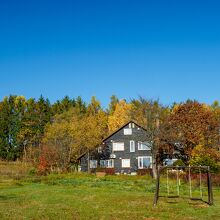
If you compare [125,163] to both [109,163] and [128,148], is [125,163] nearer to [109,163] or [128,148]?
[128,148]

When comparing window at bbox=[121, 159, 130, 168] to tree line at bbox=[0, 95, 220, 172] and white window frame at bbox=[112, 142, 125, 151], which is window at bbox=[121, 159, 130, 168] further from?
tree line at bbox=[0, 95, 220, 172]

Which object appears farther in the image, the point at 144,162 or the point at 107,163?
the point at 107,163

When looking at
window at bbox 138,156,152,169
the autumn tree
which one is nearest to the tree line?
the autumn tree

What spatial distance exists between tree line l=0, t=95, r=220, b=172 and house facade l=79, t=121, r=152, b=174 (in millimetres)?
2237

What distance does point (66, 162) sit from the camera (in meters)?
61.4

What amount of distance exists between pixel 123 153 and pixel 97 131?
19.6 feet

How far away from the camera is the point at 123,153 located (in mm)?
64625

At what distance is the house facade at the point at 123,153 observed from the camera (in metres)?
63.6

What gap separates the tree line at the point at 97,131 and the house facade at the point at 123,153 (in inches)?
88.1

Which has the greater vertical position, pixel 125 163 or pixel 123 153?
pixel 123 153

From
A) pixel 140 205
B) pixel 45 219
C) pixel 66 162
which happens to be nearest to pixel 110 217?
pixel 45 219

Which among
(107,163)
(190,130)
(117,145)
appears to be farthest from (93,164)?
(190,130)

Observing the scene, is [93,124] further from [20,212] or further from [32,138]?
[20,212]

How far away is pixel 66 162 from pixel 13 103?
39379 millimetres
